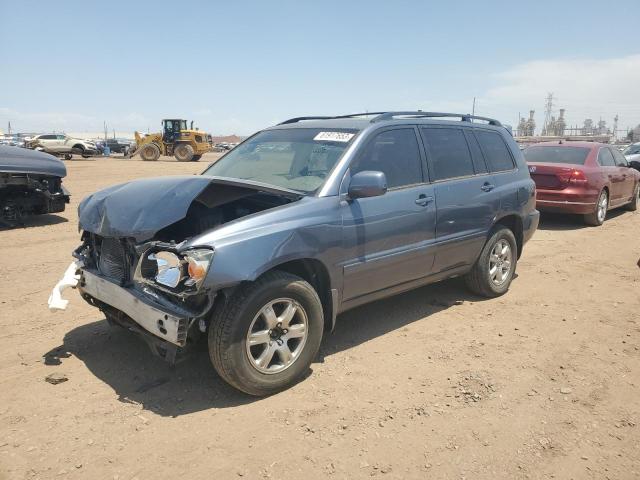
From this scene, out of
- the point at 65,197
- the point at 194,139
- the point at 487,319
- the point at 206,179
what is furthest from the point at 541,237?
the point at 194,139

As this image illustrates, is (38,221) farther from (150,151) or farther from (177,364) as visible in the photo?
(150,151)

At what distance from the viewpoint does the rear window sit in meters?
9.99

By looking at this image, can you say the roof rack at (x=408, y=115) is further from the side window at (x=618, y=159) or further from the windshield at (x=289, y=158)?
the side window at (x=618, y=159)

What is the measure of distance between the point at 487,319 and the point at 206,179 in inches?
118

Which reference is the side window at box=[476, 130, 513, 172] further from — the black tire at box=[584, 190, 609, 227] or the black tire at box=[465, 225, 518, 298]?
the black tire at box=[584, 190, 609, 227]

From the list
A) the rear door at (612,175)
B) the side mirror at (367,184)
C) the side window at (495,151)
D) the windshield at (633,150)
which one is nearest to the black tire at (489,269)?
the side window at (495,151)

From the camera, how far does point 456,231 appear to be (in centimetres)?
480

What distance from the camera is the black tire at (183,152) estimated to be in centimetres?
3331

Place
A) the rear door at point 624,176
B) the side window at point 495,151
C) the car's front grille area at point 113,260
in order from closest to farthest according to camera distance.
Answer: the car's front grille area at point 113,260 → the side window at point 495,151 → the rear door at point 624,176

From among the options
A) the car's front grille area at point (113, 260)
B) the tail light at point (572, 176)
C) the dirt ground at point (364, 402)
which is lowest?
the dirt ground at point (364, 402)

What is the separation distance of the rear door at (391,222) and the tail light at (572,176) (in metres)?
6.09

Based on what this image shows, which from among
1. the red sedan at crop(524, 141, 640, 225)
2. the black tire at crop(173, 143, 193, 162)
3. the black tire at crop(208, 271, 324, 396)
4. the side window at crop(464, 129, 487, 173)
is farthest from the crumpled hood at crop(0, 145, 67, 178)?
the black tire at crop(173, 143, 193, 162)

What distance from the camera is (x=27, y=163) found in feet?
28.9

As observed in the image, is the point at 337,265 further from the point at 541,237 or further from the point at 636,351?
the point at 541,237
